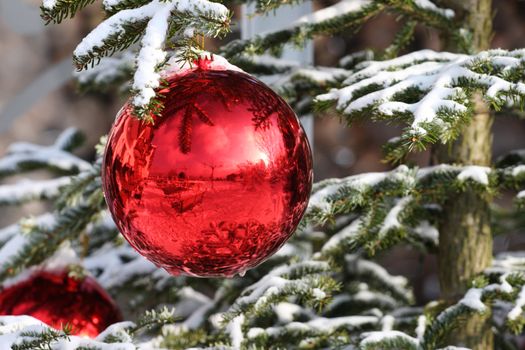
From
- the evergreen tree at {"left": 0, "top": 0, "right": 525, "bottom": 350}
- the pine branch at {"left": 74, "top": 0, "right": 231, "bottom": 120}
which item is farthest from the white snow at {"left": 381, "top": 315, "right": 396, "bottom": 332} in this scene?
the pine branch at {"left": 74, "top": 0, "right": 231, "bottom": 120}

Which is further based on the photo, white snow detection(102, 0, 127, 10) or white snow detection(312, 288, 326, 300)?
white snow detection(312, 288, 326, 300)

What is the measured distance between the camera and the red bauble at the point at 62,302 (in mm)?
778

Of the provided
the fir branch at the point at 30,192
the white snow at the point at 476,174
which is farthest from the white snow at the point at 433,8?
the fir branch at the point at 30,192

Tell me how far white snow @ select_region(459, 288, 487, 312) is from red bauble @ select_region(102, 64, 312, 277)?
24cm

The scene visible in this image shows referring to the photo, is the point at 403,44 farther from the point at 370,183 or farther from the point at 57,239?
the point at 57,239

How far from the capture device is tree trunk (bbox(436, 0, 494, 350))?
81 centimetres

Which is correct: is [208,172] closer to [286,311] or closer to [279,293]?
[279,293]

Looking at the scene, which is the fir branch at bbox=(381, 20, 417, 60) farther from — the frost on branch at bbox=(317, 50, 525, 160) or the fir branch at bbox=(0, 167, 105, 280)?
the fir branch at bbox=(0, 167, 105, 280)

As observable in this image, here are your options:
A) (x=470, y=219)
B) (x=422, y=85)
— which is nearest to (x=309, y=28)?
(x=422, y=85)

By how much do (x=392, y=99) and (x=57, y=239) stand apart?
40 centimetres

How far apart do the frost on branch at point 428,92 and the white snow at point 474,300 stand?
172 mm

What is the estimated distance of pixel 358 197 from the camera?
691 millimetres

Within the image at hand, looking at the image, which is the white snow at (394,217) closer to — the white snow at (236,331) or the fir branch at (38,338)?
the white snow at (236,331)

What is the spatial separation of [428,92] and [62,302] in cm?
44
